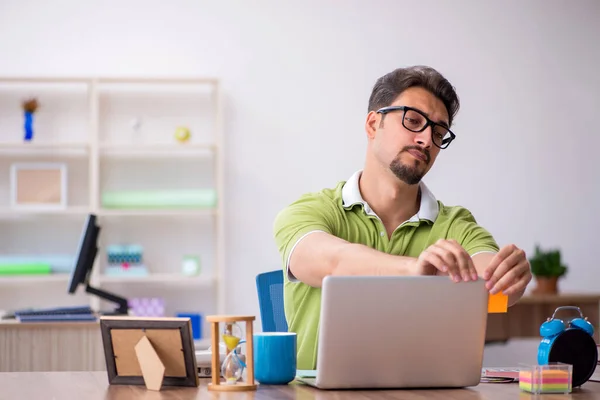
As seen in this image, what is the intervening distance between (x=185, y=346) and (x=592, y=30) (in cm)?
460

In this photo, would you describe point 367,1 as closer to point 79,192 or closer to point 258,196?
point 258,196

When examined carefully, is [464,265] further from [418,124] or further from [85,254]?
[85,254]

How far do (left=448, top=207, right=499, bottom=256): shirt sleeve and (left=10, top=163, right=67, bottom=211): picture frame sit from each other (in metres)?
3.00

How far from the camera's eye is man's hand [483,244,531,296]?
1.64 m

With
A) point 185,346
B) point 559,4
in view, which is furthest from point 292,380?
point 559,4

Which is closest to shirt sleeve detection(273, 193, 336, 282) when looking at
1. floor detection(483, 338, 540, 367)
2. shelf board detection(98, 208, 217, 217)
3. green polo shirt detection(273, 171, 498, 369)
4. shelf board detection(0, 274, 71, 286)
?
green polo shirt detection(273, 171, 498, 369)

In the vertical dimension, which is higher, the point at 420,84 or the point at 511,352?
the point at 420,84

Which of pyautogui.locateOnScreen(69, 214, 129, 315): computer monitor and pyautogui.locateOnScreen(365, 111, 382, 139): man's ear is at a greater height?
pyautogui.locateOnScreen(365, 111, 382, 139): man's ear

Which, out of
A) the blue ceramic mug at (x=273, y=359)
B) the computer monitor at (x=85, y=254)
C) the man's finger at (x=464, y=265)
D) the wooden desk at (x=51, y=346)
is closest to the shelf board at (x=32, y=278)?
the wooden desk at (x=51, y=346)

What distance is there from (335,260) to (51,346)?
8.10ft

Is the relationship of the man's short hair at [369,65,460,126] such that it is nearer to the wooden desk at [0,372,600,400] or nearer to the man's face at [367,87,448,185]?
the man's face at [367,87,448,185]

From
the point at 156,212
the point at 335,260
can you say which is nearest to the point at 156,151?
the point at 156,212

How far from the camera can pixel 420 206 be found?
2344 millimetres

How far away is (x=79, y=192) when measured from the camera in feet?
16.3
